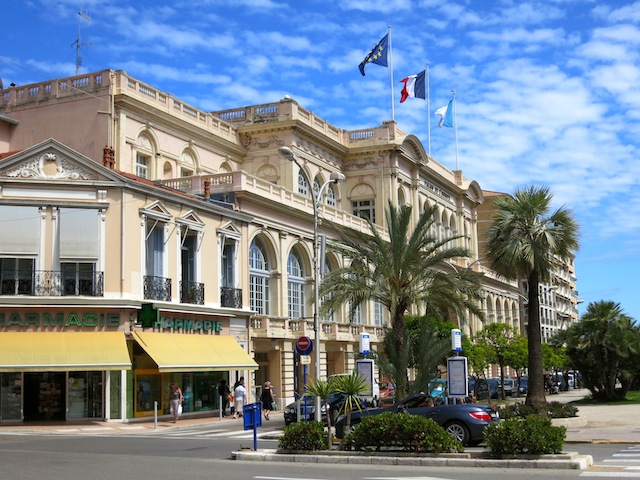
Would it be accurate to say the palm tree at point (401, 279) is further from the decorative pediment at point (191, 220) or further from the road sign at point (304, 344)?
the decorative pediment at point (191, 220)

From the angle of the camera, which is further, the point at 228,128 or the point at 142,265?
the point at 228,128

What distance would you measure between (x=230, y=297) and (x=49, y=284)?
31.5 ft

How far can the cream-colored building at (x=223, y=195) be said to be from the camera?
34188 mm

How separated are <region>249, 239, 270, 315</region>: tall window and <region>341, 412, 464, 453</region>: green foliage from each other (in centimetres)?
2417

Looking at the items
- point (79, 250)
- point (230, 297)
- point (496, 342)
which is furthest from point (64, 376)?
point (496, 342)

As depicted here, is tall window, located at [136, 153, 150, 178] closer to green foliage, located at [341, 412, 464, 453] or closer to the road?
the road

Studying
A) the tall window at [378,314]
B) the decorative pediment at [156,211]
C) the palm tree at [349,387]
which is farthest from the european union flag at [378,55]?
the palm tree at [349,387]

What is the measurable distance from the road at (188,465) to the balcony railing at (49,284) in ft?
24.7

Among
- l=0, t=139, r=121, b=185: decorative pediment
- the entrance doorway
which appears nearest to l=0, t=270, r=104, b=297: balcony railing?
the entrance doorway

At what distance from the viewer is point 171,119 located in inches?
1747

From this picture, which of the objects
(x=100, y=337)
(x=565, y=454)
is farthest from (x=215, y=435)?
(x=565, y=454)

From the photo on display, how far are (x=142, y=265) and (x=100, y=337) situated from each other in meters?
3.36

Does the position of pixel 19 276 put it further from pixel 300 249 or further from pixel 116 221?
pixel 300 249

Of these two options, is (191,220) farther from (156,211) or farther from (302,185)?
(302,185)
